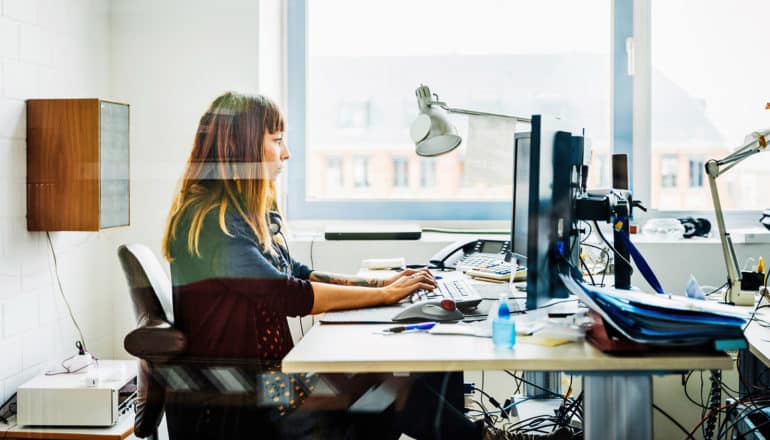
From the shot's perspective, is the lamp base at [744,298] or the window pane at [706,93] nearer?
the lamp base at [744,298]

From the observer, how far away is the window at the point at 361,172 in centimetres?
282

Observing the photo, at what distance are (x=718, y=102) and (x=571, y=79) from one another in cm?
54

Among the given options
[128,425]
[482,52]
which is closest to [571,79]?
[482,52]

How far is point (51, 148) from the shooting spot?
2023 mm

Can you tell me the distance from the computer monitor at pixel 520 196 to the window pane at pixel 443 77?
3.61ft

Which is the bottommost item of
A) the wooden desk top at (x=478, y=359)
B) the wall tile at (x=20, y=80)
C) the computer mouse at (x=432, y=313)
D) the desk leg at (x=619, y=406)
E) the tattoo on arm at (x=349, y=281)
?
the desk leg at (x=619, y=406)

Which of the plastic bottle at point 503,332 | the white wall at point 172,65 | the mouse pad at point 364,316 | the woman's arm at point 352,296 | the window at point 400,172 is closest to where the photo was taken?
the plastic bottle at point 503,332

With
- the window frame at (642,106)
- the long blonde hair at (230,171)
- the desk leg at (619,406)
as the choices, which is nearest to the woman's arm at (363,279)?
the long blonde hair at (230,171)

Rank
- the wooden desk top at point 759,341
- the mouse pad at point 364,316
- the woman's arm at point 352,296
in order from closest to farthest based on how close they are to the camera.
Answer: the wooden desk top at point 759,341
the mouse pad at point 364,316
the woman's arm at point 352,296

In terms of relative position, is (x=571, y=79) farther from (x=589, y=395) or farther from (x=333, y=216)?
(x=589, y=395)

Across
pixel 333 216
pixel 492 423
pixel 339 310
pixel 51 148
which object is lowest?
pixel 492 423

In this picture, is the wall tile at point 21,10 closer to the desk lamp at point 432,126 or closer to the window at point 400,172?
the desk lamp at point 432,126

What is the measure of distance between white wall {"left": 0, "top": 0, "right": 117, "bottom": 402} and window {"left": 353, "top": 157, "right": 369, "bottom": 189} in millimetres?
950

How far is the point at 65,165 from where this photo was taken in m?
2.03
